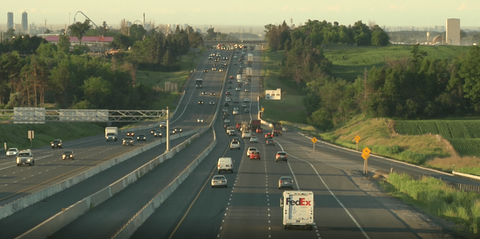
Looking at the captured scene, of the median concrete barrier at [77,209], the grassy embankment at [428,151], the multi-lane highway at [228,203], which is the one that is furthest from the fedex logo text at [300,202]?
the median concrete barrier at [77,209]

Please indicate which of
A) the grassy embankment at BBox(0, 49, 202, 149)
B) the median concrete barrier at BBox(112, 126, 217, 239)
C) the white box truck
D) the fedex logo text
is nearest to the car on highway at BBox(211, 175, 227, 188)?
the median concrete barrier at BBox(112, 126, 217, 239)

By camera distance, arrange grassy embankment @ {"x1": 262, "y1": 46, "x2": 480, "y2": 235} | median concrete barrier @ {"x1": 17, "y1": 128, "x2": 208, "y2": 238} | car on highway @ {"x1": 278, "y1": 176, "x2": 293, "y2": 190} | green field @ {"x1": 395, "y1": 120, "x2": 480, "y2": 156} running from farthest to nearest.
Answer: green field @ {"x1": 395, "y1": 120, "x2": 480, "y2": 156}, car on highway @ {"x1": 278, "y1": 176, "x2": 293, "y2": 190}, grassy embankment @ {"x1": 262, "y1": 46, "x2": 480, "y2": 235}, median concrete barrier @ {"x1": 17, "y1": 128, "x2": 208, "y2": 238}

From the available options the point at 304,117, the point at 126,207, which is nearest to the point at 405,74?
the point at 304,117

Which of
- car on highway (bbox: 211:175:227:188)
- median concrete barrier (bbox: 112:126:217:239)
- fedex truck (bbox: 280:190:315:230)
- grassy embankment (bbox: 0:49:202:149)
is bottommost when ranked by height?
grassy embankment (bbox: 0:49:202:149)

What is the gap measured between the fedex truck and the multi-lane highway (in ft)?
1.68

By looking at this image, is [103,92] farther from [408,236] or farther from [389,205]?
[408,236]

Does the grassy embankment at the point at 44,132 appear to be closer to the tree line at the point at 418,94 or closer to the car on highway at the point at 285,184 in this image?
the car on highway at the point at 285,184

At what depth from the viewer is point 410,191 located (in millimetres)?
49719

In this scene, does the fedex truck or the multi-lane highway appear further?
the multi-lane highway

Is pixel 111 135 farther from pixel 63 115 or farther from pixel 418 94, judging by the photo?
pixel 418 94

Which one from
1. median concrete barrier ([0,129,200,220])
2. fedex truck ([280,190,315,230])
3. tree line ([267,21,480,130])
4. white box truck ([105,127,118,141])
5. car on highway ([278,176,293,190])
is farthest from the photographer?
tree line ([267,21,480,130])

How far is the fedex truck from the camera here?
32.1 m

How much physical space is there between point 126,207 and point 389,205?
1784cm

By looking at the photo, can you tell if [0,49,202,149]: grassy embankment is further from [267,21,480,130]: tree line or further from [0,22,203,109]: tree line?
[267,21,480,130]: tree line
